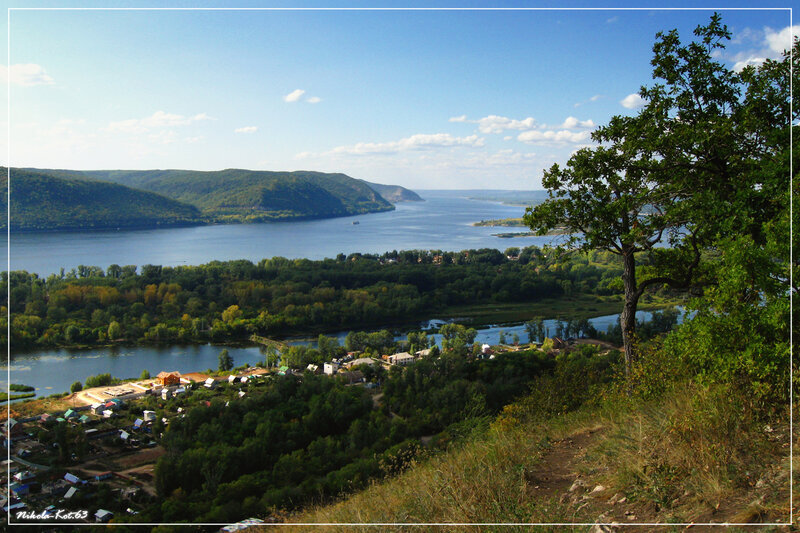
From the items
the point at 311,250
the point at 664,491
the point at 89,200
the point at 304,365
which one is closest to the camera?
the point at 664,491

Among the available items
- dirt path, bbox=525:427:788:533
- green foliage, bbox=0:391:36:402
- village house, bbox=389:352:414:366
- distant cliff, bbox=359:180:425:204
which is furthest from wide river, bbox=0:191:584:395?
distant cliff, bbox=359:180:425:204

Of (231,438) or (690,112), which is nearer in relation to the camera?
(690,112)

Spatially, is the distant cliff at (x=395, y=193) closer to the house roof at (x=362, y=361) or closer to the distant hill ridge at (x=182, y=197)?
the distant hill ridge at (x=182, y=197)

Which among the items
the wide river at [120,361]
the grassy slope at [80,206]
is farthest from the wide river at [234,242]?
the wide river at [120,361]

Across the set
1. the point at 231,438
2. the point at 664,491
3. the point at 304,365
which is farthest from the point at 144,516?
the point at 304,365

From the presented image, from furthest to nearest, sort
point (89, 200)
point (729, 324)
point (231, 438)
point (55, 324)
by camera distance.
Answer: point (89, 200) < point (55, 324) < point (231, 438) < point (729, 324)

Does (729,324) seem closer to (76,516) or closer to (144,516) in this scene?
(144,516)

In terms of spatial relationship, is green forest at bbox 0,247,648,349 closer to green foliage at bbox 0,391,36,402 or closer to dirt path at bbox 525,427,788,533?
green foliage at bbox 0,391,36,402
